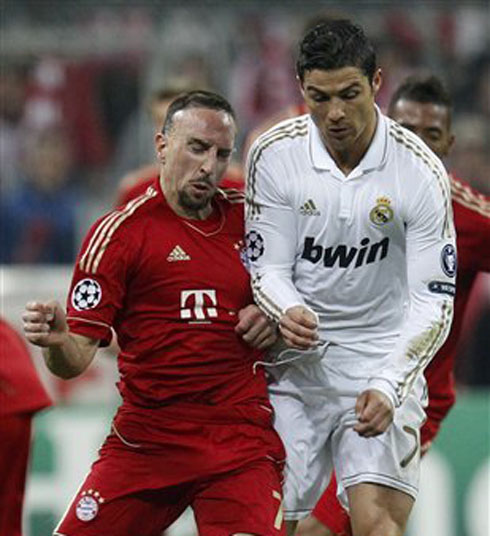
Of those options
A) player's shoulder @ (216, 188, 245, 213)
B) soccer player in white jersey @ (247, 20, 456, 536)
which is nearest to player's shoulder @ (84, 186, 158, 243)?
player's shoulder @ (216, 188, 245, 213)

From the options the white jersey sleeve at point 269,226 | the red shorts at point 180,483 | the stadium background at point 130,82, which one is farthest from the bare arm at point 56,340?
the stadium background at point 130,82

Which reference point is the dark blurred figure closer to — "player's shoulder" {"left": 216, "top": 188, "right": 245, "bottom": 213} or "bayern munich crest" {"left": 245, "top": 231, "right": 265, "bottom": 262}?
"player's shoulder" {"left": 216, "top": 188, "right": 245, "bottom": 213}

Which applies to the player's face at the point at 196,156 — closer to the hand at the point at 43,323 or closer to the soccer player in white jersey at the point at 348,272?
the soccer player in white jersey at the point at 348,272

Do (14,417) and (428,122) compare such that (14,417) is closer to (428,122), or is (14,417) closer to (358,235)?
(358,235)

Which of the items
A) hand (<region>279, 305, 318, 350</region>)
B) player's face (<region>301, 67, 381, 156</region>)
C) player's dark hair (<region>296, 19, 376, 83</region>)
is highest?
player's dark hair (<region>296, 19, 376, 83</region>)

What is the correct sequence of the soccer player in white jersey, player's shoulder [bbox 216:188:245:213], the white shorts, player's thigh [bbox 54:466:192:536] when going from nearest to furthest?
1. the soccer player in white jersey
2. player's thigh [bbox 54:466:192:536]
3. the white shorts
4. player's shoulder [bbox 216:188:245:213]

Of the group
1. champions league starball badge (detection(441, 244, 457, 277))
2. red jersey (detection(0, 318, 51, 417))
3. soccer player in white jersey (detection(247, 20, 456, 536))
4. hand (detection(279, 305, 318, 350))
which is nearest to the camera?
hand (detection(279, 305, 318, 350))

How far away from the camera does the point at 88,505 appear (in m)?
4.96

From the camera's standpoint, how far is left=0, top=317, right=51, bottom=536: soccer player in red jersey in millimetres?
5500

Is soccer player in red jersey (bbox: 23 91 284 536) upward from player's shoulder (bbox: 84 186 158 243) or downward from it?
downward

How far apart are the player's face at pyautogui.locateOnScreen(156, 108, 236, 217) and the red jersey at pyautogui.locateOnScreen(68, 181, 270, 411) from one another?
9 cm

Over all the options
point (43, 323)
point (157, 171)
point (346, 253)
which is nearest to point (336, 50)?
point (346, 253)

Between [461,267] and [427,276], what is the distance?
0.97 meters

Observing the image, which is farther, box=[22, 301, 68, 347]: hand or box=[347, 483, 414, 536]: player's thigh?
box=[347, 483, 414, 536]: player's thigh
